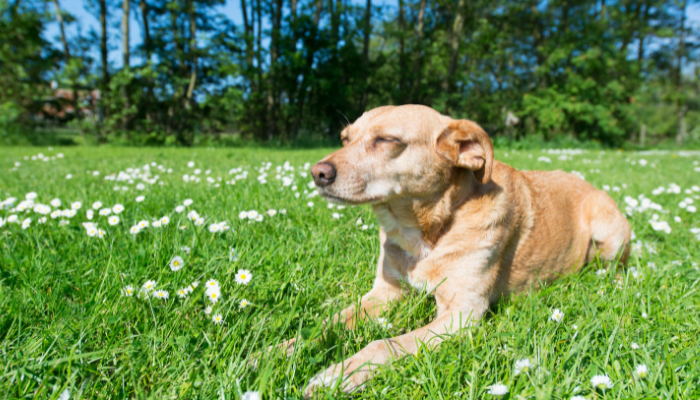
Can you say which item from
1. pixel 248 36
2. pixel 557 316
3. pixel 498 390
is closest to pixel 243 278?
pixel 498 390

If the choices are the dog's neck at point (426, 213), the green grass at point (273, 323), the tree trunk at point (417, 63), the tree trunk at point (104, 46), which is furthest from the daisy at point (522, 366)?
the tree trunk at point (417, 63)

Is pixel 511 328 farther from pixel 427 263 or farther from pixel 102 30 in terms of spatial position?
pixel 102 30

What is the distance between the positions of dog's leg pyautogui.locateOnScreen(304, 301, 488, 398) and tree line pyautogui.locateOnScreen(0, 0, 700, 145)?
52.9 feet

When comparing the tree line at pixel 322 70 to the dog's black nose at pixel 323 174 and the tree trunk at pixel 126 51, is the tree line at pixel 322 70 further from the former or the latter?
the dog's black nose at pixel 323 174

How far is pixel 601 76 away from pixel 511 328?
99.3 feet

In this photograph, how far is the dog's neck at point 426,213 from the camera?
2465 millimetres

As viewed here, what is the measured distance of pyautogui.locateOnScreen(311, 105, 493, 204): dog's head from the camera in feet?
7.81

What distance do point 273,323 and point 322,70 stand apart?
1957 centimetres

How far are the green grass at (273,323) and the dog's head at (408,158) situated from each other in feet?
2.46

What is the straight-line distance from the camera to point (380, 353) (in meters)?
1.83

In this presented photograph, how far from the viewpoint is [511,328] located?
2045mm

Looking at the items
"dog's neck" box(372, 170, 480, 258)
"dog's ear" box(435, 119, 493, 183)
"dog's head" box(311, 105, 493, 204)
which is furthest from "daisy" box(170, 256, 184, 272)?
"dog's ear" box(435, 119, 493, 183)

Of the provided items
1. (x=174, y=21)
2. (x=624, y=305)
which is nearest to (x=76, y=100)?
(x=174, y=21)

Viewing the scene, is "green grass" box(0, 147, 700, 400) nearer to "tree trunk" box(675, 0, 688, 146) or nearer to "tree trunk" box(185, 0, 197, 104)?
"tree trunk" box(185, 0, 197, 104)
